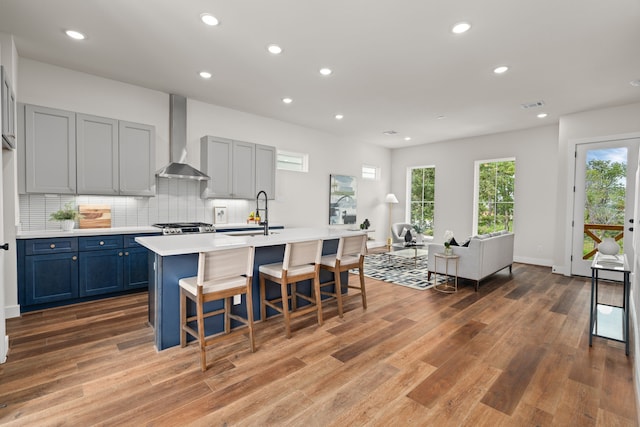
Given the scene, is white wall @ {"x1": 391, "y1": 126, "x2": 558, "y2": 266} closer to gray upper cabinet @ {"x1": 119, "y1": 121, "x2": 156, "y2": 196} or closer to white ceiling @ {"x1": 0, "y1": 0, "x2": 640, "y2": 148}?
white ceiling @ {"x1": 0, "y1": 0, "x2": 640, "y2": 148}

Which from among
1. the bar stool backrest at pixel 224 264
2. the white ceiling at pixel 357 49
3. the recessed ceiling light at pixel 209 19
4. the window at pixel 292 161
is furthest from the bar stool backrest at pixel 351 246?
the window at pixel 292 161

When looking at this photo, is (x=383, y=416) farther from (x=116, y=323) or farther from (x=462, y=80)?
(x=462, y=80)

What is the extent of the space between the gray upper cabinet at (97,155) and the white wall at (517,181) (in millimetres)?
7003

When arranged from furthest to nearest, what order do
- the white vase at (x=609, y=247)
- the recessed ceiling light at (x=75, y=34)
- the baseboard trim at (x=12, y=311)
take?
the baseboard trim at (x=12, y=311) < the recessed ceiling light at (x=75, y=34) < the white vase at (x=609, y=247)

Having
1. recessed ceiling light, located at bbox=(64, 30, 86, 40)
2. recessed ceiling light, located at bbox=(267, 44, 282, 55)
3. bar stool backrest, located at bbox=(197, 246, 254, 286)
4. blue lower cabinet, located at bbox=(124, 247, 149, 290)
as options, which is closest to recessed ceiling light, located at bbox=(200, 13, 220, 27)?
recessed ceiling light, located at bbox=(267, 44, 282, 55)

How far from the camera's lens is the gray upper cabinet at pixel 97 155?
3.94 m

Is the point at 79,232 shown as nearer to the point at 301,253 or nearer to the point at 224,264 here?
the point at 224,264

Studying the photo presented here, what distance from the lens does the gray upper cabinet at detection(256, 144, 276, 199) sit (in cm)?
566

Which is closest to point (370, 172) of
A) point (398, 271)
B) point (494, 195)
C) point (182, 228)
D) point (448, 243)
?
point (494, 195)

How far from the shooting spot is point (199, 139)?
5238 mm

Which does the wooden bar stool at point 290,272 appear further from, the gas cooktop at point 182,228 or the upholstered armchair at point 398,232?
the upholstered armchair at point 398,232

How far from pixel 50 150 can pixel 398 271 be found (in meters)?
5.32

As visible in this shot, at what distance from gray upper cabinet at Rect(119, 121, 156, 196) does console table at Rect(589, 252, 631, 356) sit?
17.1ft

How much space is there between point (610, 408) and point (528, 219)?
17.9ft
